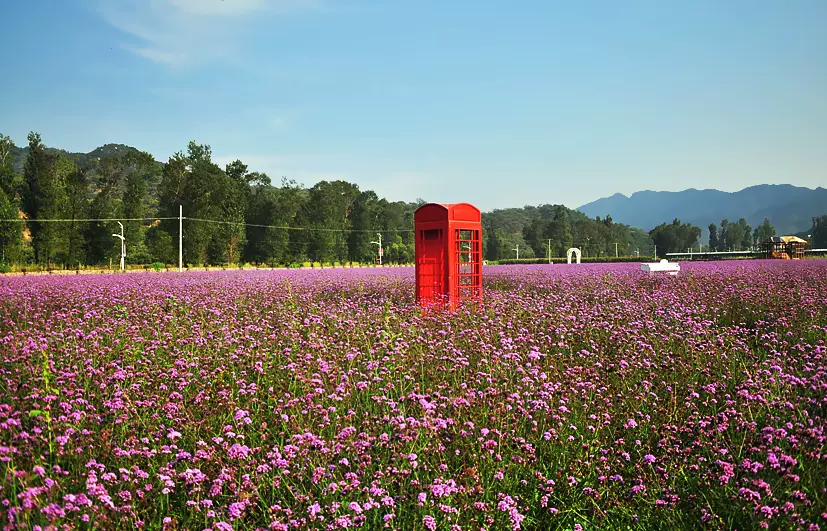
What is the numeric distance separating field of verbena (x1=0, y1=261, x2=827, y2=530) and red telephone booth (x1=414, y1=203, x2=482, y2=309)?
312 centimetres

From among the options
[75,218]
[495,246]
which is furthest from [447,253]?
[495,246]

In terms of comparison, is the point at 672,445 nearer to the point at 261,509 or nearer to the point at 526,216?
the point at 261,509

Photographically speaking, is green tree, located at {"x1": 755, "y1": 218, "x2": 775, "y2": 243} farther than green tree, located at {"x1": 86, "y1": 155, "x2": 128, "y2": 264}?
Yes

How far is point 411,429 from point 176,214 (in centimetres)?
5811

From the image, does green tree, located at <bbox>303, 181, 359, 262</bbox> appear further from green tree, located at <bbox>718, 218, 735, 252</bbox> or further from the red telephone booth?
green tree, located at <bbox>718, 218, 735, 252</bbox>

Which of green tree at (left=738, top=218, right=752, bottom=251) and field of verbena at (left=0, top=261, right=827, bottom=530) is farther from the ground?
green tree at (left=738, top=218, right=752, bottom=251)

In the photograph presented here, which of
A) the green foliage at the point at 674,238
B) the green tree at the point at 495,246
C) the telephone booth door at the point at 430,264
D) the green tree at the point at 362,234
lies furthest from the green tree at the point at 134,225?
the green foliage at the point at 674,238

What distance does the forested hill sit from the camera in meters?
45.9

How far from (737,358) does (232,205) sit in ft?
192

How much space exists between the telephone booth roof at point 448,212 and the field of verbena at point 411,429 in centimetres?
361

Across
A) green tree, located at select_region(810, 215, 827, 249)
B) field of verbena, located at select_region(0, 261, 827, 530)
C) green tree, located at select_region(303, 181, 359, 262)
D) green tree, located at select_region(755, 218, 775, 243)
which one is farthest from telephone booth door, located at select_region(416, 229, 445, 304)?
green tree, located at select_region(755, 218, 775, 243)

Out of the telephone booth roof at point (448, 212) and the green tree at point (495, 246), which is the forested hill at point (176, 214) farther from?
the telephone booth roof at point (448, 212)

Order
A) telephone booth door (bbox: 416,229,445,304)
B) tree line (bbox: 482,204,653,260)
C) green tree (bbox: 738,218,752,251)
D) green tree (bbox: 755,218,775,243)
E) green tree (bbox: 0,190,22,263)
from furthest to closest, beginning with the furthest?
green tree (bbox: 738,218,752,251), green tree (bbox: 755,218,775,243), tree line (bbox: 482,204,653,260), green tree (bbox: 0,190,22,263), telephone booth door (bbox: 416,229,445,304)

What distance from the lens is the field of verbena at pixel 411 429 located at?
114 inches
